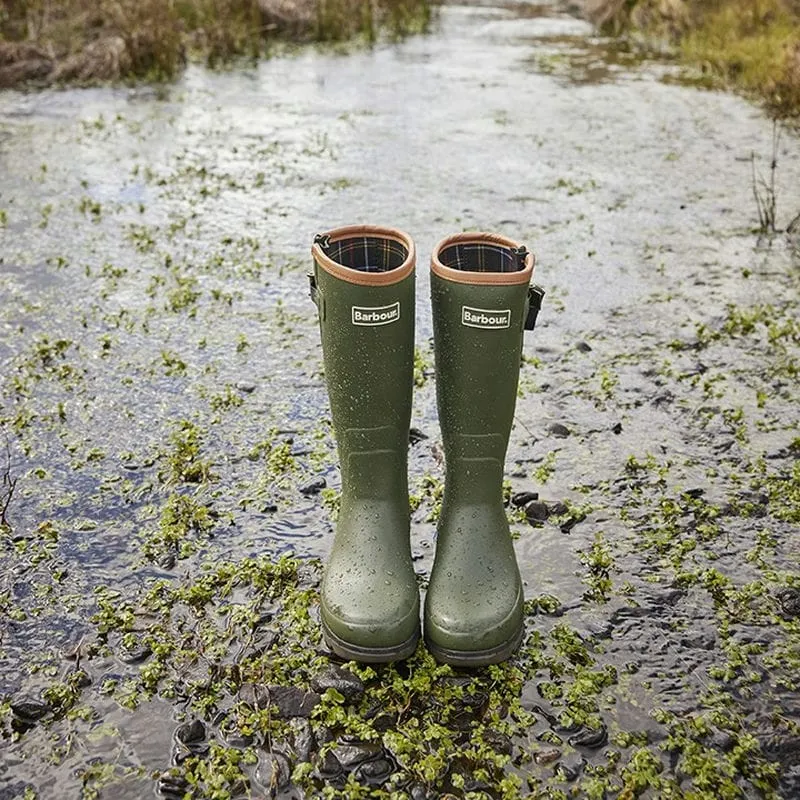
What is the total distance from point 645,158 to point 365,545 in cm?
506

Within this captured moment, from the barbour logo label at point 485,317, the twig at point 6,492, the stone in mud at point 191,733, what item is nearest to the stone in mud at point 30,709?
the stone in mud at point 191,733

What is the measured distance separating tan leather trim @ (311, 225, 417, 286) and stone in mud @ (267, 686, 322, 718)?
889 mm

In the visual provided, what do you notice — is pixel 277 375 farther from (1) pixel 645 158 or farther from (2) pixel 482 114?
(2) pixel 482 114

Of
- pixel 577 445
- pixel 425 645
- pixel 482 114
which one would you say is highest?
pixel 425 645

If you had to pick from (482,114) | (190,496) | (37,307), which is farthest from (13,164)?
(190,496)

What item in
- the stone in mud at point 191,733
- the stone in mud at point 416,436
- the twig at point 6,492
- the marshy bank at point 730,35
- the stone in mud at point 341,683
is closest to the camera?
the stone in mud at point 191,733

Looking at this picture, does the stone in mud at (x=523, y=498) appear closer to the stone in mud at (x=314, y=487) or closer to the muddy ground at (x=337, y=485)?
the muddy ground at (x=337, y=485)

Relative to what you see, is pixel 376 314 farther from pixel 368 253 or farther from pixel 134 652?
pixel 134 652

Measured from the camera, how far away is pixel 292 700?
1.92 m

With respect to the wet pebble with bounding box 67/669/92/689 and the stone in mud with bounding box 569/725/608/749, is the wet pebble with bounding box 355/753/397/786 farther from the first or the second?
the wet pebble with bounding box 67/669/92/689

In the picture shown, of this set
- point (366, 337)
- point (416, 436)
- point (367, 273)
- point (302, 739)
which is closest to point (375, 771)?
point (302, 739)

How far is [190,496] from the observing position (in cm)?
268

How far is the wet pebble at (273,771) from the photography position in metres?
1.73

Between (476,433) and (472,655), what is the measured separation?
1.60ft
